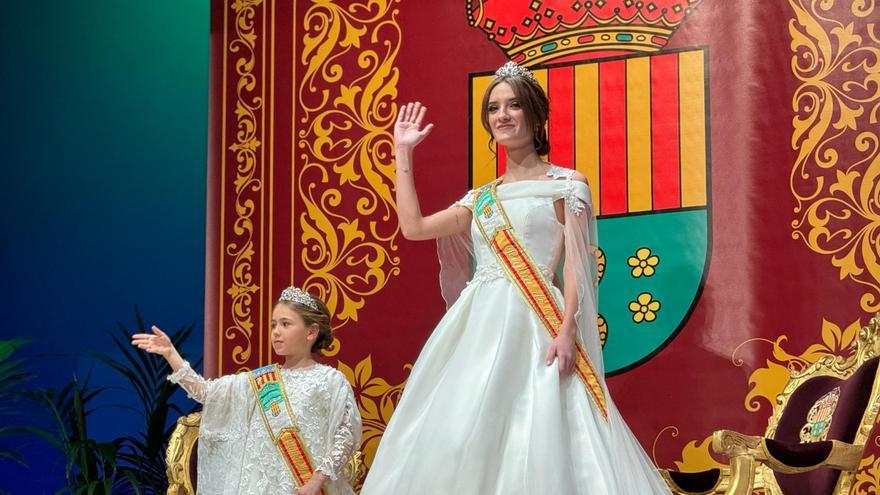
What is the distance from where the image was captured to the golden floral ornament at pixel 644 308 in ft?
16.3

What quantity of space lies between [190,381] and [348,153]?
133cm

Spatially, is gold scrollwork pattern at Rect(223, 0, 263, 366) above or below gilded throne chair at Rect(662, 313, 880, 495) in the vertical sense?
above

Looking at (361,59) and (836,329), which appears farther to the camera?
(361,59)

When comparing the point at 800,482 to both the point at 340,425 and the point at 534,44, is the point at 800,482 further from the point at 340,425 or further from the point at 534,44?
the point at 534,44

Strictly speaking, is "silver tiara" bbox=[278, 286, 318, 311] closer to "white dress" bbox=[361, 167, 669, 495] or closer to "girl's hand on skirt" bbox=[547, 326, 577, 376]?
"white dress" bbox=[361, 167, 669, 495]

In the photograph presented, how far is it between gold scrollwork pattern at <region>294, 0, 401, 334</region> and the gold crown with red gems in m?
0.50

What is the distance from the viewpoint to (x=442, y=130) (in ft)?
17.8

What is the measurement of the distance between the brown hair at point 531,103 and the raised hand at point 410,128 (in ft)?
0.71

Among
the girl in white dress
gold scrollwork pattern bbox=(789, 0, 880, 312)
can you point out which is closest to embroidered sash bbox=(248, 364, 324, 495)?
the girl in white dress

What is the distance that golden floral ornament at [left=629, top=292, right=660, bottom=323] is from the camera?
4.96 metres

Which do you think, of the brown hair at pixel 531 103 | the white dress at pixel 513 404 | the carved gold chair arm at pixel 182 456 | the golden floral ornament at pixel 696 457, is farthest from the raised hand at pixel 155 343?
the golden floral ornament at pixel 696 457

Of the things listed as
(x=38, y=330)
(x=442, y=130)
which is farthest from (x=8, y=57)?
(x=442, y=130)

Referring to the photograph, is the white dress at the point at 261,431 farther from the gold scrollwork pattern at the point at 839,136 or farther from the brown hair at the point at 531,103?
the gold scrollwork pattern at the point at 839,136

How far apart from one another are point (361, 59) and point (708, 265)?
1.81 meters
